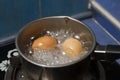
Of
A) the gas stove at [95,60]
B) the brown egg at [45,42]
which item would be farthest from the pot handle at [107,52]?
the brown egg at [45,42]

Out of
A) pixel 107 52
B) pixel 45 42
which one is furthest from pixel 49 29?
pixel 107 52

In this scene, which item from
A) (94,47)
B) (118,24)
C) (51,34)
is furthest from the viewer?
(118,24)

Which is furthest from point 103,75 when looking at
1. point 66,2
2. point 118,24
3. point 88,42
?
point 66,2

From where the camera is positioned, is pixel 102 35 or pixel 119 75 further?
pixel 102 35

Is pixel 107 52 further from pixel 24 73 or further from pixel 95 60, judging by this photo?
pixel 24 73

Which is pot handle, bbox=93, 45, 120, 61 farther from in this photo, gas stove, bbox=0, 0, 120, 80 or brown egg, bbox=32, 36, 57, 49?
brown egg, bbox=32, 36, 57, 49

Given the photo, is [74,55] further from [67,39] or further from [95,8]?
[95,8]

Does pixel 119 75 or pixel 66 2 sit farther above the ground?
pixel 66 2
